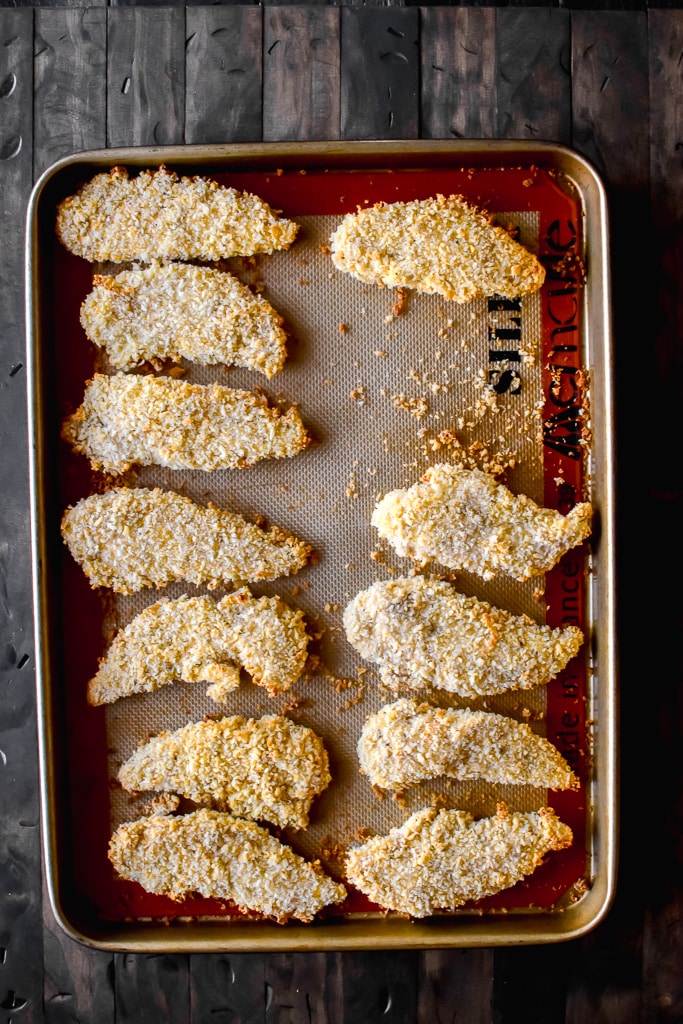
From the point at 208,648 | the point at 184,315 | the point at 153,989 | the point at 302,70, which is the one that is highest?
the point at 302,70

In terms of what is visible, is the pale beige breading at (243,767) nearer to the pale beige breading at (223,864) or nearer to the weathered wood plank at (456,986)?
the pale beige breading at (223,864)

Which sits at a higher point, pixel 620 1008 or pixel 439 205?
pixel 439 205

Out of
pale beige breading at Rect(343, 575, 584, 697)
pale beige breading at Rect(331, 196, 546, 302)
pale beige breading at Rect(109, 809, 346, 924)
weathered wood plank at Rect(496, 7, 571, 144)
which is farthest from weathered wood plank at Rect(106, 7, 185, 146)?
pale beige breading at Rect(109, 809, 346, 924)

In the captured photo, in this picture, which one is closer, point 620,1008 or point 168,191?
point 168,191

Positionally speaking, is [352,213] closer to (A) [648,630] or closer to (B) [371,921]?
(A) [648,630]

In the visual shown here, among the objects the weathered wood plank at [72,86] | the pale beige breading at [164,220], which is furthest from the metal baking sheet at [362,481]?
the weathered wood plank at [72,86]

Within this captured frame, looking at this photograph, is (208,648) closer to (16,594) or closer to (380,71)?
(16,594)

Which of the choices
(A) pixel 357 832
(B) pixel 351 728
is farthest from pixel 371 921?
(B) pixel 351 728

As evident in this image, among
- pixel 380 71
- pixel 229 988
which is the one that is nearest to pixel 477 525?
pixel 380 71
